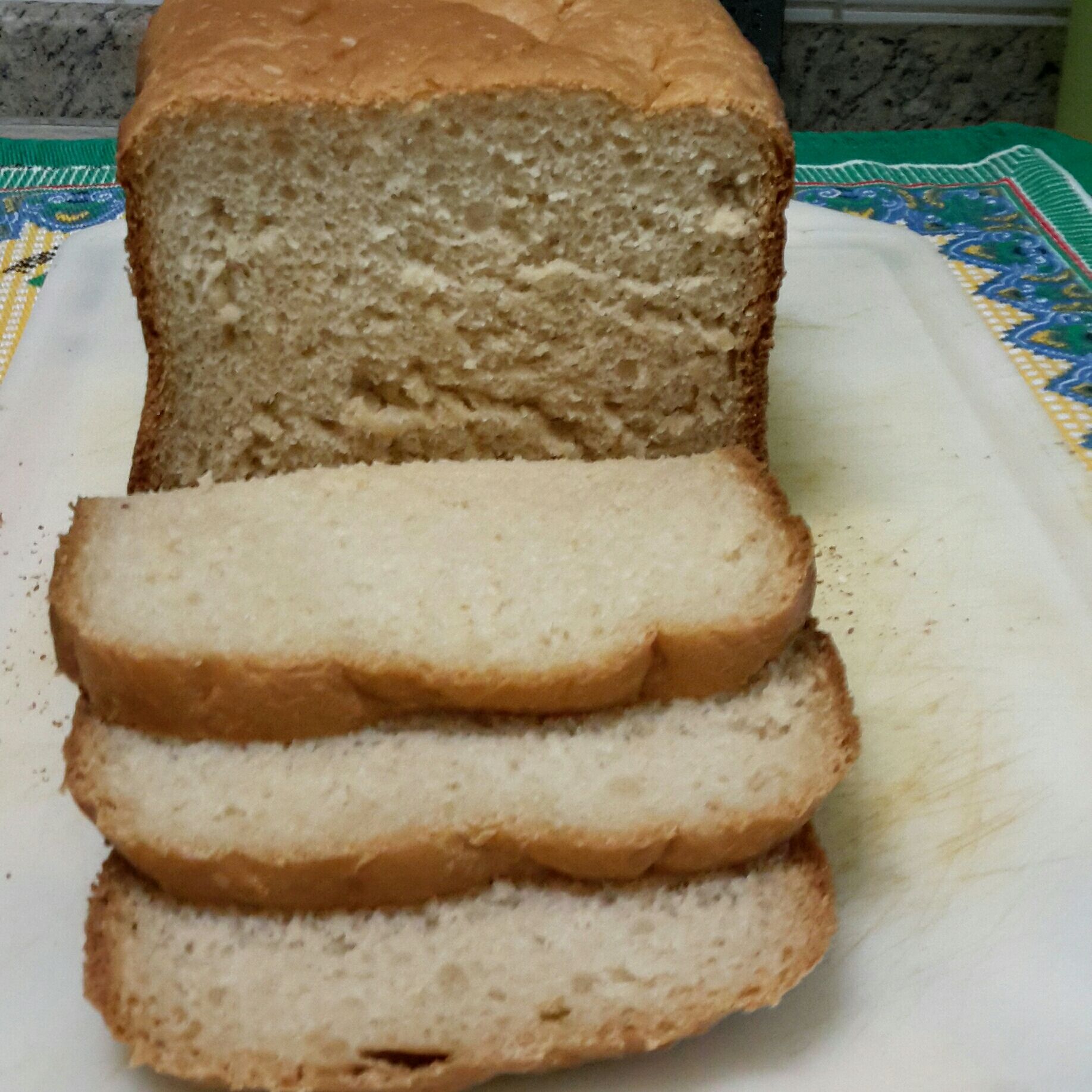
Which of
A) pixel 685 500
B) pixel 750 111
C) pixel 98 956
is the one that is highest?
pixel 750 111

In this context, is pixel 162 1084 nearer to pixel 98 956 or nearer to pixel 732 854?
pixel 98 956

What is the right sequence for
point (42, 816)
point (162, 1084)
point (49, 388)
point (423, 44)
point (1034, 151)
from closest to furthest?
1. point (162, 1084)
2. point (42, 816)
3. point (423, 44)
4. point (49, 388)
5. point (1034, 151)

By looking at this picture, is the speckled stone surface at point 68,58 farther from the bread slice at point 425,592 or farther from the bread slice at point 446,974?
the bread slice at point 446,974

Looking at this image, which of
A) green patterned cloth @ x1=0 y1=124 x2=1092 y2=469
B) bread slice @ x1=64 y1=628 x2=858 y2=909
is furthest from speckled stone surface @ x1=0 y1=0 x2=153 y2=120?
bread slice @ x1=64 y1=628 x2=858 y2=909

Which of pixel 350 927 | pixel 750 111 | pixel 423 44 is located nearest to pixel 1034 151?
pixel 750 111

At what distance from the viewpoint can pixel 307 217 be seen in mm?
2309

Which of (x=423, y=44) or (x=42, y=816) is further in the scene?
(x=423, y=44)

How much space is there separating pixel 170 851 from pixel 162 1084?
313mm

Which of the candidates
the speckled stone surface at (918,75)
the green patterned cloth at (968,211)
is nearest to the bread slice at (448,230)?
the green patterned cloth at (968,211)

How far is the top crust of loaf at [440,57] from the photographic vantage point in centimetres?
218

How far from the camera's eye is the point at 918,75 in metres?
5.00

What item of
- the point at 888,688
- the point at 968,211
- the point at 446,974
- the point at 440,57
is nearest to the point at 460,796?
the point at 446,974

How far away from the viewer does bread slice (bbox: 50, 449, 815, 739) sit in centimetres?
193

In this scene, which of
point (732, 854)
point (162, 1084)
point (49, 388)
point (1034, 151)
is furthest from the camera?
point (1034, 151)
